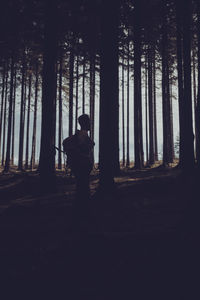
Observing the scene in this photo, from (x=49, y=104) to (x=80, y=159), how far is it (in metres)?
5.23

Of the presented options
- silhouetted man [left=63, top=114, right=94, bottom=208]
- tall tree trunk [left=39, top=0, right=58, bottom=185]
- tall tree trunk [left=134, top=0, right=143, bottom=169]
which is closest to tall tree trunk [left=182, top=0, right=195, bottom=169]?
silhouetted man [left=63, top=114, right=94, bottom=208]

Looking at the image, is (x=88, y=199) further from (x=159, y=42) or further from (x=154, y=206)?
(x=159, y=42)

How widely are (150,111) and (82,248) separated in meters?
15.8

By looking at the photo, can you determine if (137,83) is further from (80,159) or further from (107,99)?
(80,159)

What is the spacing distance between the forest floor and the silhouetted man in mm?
539

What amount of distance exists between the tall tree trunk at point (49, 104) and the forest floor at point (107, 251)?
269 centimetres

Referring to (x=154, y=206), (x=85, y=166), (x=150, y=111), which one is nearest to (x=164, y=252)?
(x=85, y=166)

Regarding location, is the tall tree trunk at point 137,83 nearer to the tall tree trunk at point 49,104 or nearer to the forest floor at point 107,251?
the tall tree trunk at point 49,104

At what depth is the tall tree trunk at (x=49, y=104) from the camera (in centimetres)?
866

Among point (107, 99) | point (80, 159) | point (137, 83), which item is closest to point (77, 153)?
point (80, 159)

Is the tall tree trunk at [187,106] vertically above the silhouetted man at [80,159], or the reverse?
the tall tree trunk at [187,106]

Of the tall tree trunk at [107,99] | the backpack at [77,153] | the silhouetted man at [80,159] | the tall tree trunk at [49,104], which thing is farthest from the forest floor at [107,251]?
the tall tree trunk at [49,104]

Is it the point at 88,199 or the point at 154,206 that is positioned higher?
the point at 88,199

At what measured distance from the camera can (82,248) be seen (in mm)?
3844
